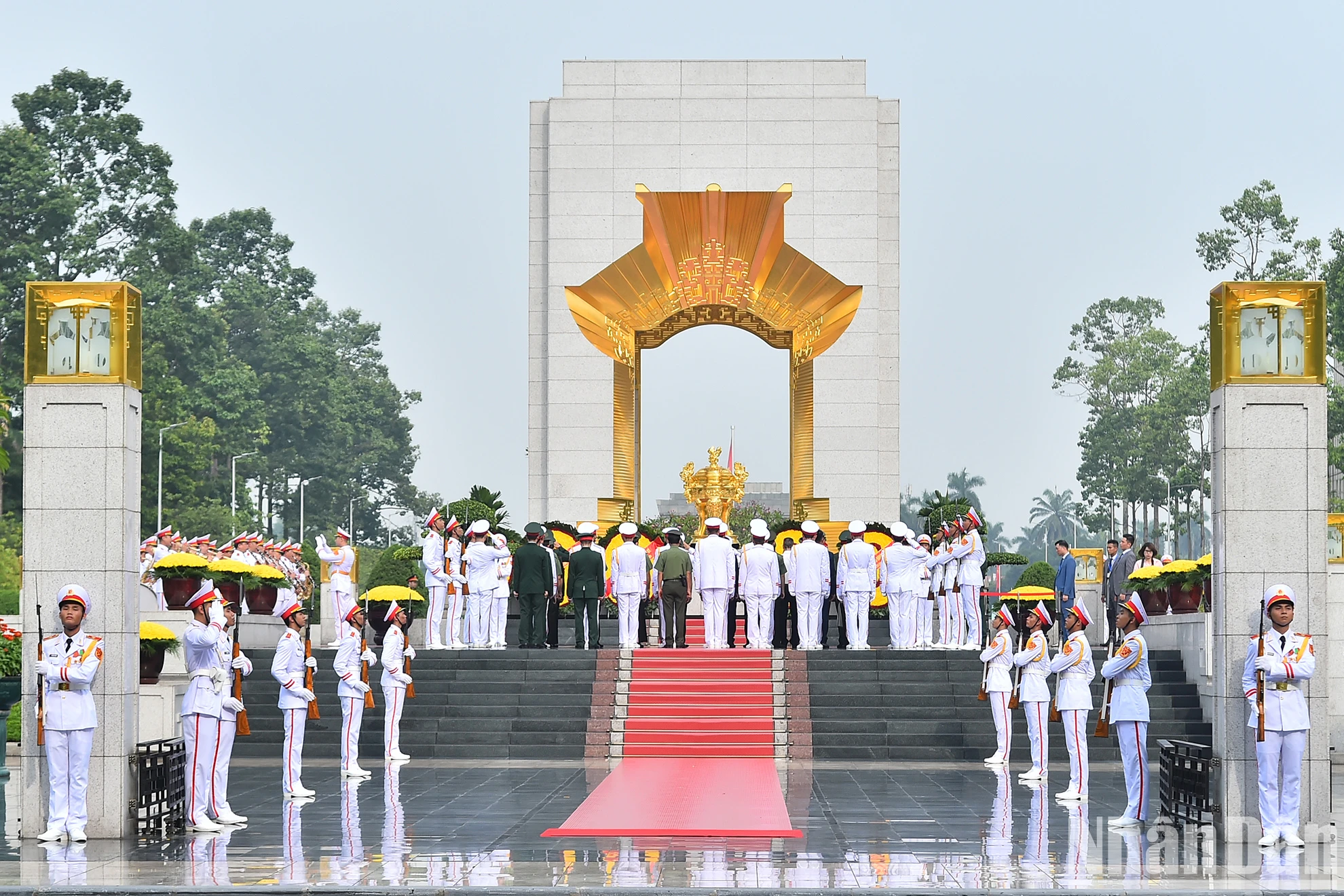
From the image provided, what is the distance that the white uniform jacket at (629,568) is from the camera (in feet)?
64.6

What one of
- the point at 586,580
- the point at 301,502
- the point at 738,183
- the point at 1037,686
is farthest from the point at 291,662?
the point at 301,502

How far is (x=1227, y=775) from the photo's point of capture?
33.1 ft

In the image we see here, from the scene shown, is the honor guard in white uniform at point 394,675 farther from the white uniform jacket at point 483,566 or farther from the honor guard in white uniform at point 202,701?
the white uniform jacket at point 483,566

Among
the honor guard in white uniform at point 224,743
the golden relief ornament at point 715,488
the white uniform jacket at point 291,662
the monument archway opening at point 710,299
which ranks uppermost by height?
the monument archway opening at point 710,299

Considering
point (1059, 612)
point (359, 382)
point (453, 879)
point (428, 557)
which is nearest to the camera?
point (453, 879)

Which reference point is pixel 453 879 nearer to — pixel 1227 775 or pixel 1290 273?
pixel 1227 775

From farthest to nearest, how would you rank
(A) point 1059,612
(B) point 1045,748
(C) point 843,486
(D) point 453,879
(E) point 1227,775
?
1. (C) point 843,486
2. (A) point 1059,612
3. (B) point 1045,748
4. (E) point 1227,775
5. (D) point 453,879

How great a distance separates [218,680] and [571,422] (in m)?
18.9

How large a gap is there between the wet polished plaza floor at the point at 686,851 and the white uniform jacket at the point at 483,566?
663 cm

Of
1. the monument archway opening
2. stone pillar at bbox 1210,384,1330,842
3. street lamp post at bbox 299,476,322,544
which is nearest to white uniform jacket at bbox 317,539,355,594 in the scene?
the monument archway opening

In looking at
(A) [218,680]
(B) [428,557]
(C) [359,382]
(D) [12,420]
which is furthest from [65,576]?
(C) [359,382]

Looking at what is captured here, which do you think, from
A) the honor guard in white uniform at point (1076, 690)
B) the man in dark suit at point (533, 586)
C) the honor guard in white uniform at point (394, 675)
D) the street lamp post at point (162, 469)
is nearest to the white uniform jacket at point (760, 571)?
the man in dark suit at point (533, 586)

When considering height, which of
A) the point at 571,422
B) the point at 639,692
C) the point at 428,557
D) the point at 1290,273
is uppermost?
the point at 1290,273

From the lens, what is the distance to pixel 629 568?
19.7 metres
